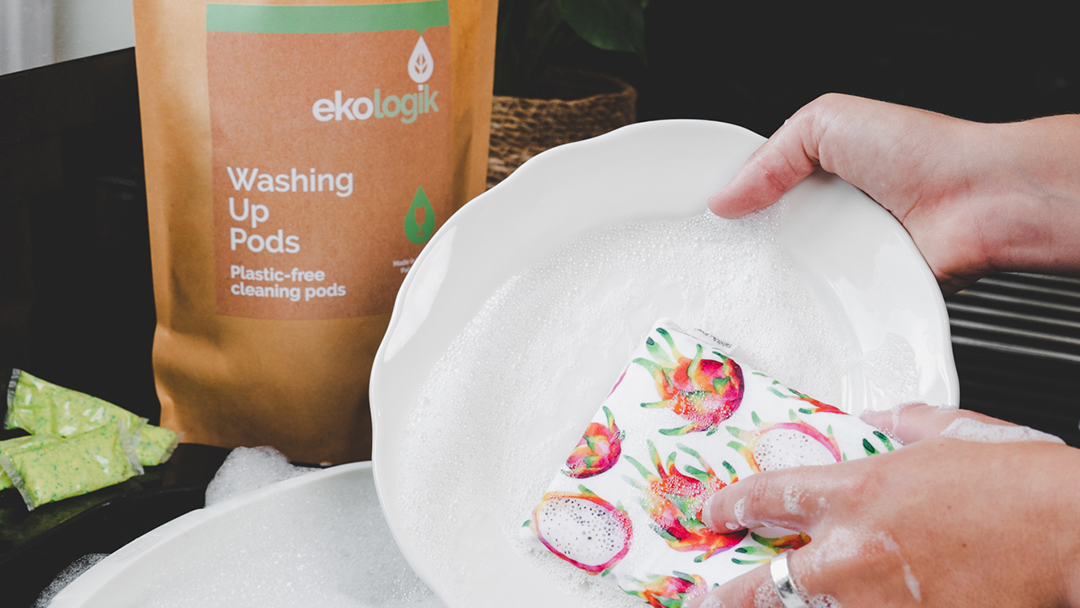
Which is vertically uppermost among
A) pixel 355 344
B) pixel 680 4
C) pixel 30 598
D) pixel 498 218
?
pixel 680 4

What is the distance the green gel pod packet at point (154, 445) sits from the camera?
616 millimetres

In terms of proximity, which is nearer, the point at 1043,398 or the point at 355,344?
the point at 355,344

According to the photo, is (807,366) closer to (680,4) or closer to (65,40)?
(65,40)

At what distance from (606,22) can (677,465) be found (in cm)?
55

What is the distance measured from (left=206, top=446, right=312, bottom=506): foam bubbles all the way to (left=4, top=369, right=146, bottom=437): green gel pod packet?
8 cm

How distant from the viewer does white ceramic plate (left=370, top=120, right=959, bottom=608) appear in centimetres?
51

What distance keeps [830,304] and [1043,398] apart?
1.10 feet

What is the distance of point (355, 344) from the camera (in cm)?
62

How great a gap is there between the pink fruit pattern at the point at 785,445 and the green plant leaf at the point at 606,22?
0.51 m

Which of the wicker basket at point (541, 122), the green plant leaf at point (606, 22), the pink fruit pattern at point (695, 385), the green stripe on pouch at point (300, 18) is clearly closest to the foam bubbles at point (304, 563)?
the pink fruit pattern at point (695, 385)

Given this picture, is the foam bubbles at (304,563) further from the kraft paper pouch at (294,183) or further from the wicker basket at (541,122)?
the wicker basket at (541,122)

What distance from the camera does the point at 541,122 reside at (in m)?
0.87

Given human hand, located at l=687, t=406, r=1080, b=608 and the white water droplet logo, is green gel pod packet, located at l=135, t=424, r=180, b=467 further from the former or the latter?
human hand, located at l=687, t=406, r=1080, b=608

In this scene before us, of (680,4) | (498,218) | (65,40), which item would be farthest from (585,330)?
(680,4)
